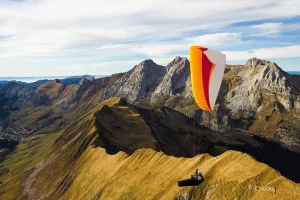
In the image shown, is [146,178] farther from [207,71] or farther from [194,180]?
→ [207,71]

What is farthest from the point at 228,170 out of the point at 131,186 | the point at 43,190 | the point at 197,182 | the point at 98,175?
the point at 43,190

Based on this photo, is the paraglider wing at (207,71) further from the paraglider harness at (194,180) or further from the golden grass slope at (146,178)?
the golden grass slope at (146,178)

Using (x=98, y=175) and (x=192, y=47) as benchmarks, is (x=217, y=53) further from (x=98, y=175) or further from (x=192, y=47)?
(x=98, y=175)

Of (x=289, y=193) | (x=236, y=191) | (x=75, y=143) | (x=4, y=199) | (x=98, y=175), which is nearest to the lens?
(x=289, y=193)

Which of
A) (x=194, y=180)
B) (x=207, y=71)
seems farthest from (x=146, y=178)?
(x=207, y=71)

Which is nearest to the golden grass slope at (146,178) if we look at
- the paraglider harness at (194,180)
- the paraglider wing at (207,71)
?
the paraglider harness at (194,180)
